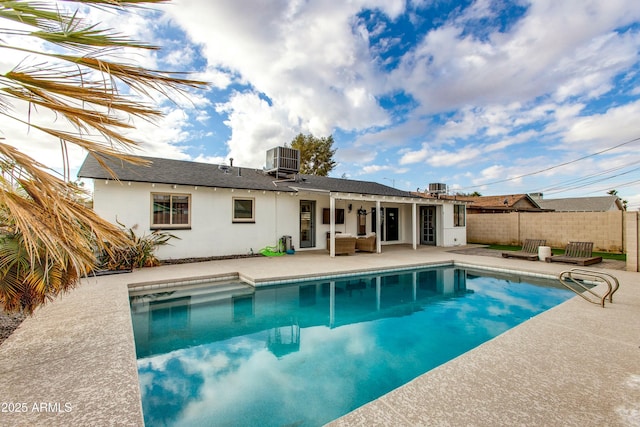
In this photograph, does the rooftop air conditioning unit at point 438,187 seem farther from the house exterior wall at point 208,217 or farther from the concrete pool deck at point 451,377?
the concrete pool deck at point 451,377

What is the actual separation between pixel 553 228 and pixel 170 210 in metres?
17.5

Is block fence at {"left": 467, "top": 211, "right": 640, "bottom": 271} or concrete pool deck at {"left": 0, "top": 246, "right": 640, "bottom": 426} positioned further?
block fence at {"left": 467, "top": 211, "right": 640, "bottom": 271}

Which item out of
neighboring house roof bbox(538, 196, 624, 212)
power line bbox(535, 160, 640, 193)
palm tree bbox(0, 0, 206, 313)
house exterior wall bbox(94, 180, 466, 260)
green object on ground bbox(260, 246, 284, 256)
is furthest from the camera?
neighboring house roof bbox(538, 196, 624, 212)

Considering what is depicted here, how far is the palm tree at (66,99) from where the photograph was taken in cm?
168

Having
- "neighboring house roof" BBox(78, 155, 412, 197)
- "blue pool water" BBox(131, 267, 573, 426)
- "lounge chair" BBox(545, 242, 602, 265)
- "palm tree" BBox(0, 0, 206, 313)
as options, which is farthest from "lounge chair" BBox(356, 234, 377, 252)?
"palm tree" BBox(0, 0, 206, 313)

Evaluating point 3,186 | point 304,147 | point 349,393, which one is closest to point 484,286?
point 349,393

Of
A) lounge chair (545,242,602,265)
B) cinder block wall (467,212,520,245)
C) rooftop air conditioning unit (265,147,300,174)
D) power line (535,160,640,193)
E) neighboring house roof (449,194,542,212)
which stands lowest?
lounge chair (545,242,602,265)

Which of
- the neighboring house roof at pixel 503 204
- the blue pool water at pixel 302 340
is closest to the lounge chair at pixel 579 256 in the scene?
the blue pool water at pixel 302 340

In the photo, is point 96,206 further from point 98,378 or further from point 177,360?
point 98,378

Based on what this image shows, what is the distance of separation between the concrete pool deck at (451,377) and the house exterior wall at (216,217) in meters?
4.91

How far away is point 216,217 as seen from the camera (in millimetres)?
10828

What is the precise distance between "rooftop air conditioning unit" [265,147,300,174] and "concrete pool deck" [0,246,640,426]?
32.6 feet

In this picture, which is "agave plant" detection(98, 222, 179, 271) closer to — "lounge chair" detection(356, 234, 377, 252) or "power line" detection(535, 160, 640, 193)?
"lounge chair" detection(356, 234, 377, 252)

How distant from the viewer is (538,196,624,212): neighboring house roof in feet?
97.5
